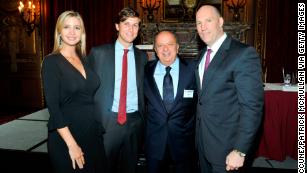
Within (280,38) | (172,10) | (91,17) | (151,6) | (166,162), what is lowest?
(166,162)

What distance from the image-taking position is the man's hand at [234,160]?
6.00ft

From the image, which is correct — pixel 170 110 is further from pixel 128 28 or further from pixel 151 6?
pixel 151 6

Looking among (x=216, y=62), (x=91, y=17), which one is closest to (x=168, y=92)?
(x=216, y=62)

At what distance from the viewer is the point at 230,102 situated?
1901 mm

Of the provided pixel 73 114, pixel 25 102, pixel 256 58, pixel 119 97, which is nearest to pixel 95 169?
pixel 73 114

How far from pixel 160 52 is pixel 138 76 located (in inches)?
11.5

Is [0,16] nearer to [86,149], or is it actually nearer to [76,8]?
[76,8]

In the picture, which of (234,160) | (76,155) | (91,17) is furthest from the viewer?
(91,17)

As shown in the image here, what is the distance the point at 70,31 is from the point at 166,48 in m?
0.75

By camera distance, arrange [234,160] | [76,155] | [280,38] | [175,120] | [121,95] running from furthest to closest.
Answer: [280,38] < [121,95] < [175,120] < [76,155] < [234,160]

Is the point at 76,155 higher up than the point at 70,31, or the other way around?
the point at 70,31

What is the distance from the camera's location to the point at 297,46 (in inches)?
265

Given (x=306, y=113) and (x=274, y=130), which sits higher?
(x=306, y=113)

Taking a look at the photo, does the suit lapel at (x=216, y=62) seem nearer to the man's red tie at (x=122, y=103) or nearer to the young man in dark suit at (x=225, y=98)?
the young man in dark suit at (x=225, y=98)
